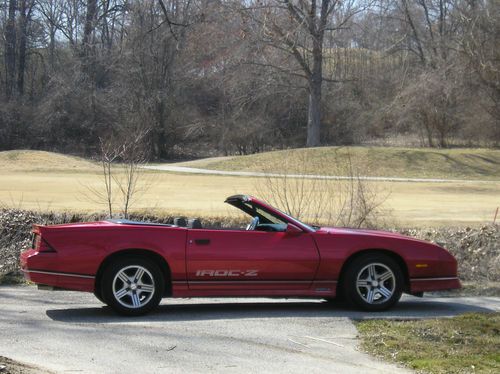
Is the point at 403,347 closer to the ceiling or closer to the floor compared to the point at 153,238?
closer to the floor

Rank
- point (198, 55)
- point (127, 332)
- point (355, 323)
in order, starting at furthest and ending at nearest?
point (198, 55) → point (355, 323) → point (127, 332)

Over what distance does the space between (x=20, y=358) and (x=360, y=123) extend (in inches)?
2096

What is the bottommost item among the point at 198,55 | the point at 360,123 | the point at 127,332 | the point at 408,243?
the point at 127,332

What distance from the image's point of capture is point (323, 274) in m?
8.60

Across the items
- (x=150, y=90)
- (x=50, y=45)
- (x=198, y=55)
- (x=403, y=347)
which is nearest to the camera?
(x=403, y=347)

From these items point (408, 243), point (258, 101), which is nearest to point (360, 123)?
point (258, 101)

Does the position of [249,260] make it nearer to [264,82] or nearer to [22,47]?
[264,82]

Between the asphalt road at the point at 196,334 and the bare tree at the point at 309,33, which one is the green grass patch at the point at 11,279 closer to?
the asphalt road at the point at 196,334

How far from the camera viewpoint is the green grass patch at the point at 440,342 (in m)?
6.20

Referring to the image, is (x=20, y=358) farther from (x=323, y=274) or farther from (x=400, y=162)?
(x=400, y=162)

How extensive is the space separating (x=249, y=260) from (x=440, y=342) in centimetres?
231

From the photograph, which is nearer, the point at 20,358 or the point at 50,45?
the point at 20,358

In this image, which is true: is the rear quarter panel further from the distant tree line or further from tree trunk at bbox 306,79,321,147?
tree trunk at bbox 306,79,321,147

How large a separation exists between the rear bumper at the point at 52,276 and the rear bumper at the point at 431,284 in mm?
3560
